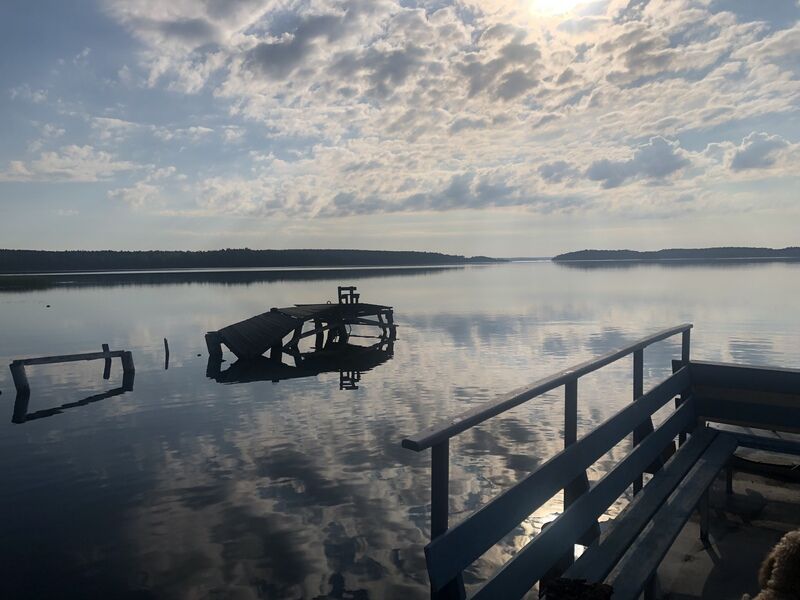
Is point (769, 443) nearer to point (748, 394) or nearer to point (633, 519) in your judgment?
point (748, 394)

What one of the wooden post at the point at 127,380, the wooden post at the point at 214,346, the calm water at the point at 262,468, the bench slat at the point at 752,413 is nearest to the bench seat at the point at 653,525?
the bench slat at the point at 752,413

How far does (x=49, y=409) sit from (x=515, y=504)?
17342 millimetres

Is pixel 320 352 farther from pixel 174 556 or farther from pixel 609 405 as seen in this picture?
pixel 174 556

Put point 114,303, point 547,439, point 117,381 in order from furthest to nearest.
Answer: point 114,303, point 117,381, point 547,439

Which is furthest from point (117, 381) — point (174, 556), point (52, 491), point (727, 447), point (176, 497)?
point (727, 447)

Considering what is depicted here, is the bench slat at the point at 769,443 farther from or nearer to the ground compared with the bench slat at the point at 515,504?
nearer to the ground

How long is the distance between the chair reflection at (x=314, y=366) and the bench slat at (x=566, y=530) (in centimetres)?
1422

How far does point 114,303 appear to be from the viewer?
205 feet

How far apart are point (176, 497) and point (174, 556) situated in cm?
221

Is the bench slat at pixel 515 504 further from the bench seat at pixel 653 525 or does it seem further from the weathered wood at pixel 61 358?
the weathered wood at pixel 61 358

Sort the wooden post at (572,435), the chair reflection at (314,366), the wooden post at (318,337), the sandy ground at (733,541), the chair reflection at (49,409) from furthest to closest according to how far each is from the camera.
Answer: the wooden post at (318,337), the chair reflection at (314,366), the chair reflection at (49,409), the sandy ground at (733,541), the wooden post at (572,435)

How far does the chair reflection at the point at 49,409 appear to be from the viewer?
16203 mm

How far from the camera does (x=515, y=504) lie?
3.57m

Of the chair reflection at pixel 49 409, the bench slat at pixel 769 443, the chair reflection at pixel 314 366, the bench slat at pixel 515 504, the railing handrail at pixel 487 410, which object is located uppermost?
the railing handrail at pixel 487 410
